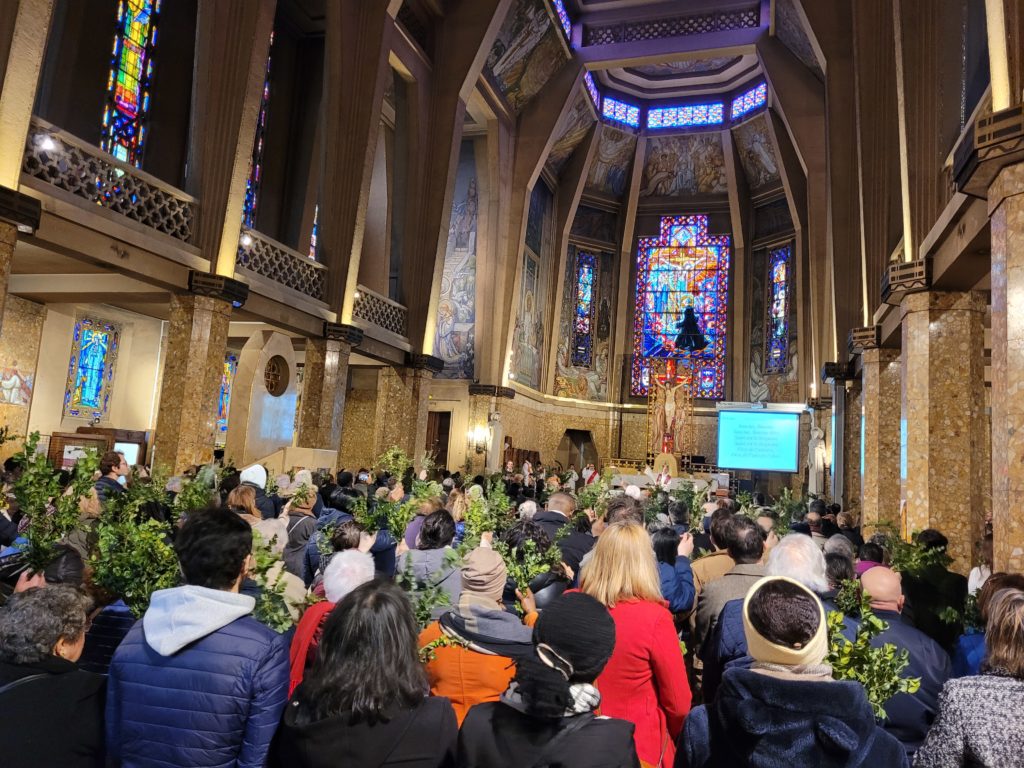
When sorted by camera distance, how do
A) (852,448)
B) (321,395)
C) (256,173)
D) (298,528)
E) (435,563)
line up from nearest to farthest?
1. (435,563)
2. (298,528)
3. (321,395)
4. (852,448)
5. (256,173)

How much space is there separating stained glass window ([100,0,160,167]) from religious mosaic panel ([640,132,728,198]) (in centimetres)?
1764

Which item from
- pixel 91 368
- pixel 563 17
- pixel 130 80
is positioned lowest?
pixel 91 368

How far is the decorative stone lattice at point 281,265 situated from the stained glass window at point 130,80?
3.02 metres

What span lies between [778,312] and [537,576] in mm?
24152

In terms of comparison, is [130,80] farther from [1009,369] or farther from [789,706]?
[789,706]

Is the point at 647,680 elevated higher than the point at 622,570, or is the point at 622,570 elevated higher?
the point at 622,570

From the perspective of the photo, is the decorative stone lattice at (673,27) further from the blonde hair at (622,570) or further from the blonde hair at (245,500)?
the blonde hair at (622,570)

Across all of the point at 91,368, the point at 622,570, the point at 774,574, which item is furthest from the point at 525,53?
the point at 622,570

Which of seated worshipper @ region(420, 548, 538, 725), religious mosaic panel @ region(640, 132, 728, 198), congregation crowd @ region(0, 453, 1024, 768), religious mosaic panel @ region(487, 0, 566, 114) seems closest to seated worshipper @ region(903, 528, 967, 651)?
congregation crowd @ region(0, 453, 1024, 768)

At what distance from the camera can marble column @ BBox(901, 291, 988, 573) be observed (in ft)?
25.5

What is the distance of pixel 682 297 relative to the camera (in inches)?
1094

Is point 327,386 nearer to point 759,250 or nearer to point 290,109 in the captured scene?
point 290,109

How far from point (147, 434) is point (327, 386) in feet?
13.0

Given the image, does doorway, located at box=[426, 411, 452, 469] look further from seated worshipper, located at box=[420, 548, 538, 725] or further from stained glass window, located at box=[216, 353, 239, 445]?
seated worshipper, located at box=[420, 548, 538, 725]
